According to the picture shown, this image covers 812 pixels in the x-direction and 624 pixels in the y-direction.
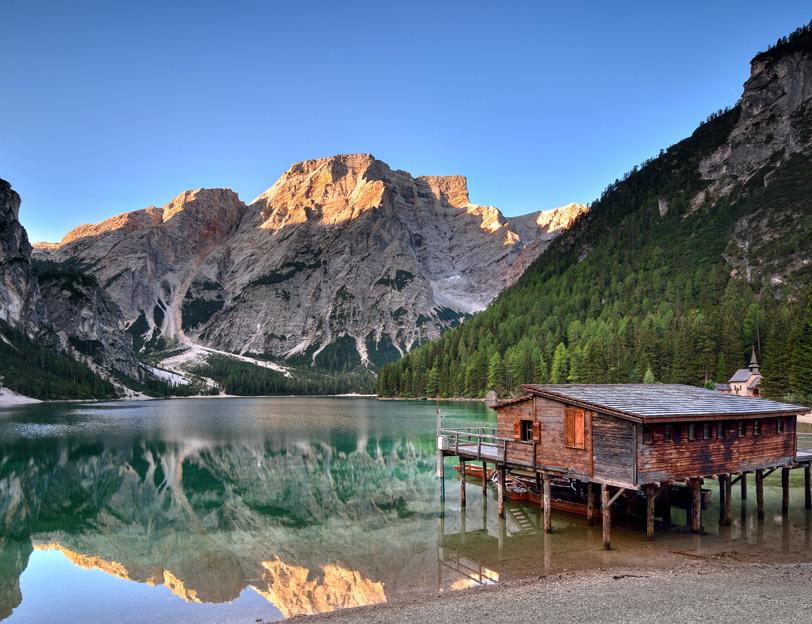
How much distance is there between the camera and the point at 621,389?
33594 millimetres

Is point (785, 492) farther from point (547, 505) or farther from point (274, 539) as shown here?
point (274, 539)

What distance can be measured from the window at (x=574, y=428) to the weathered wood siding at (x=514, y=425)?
92.1 inches

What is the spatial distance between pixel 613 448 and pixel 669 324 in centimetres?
11990

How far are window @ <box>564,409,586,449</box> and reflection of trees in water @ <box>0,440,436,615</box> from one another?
9.07 metres

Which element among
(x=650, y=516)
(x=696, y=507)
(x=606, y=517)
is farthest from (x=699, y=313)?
(x=606, y=517)

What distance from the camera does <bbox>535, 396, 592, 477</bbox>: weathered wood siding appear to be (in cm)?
2966

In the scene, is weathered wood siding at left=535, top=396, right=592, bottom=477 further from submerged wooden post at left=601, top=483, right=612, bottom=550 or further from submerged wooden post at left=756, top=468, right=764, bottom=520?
submerged wooden post at left=756, top=468, right=764, bottom=520

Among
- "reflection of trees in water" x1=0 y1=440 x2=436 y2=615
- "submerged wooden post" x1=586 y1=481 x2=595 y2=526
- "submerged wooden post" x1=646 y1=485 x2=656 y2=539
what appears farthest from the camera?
"submerged wooden post" x1=586 y1=481 x2=595 y2=526

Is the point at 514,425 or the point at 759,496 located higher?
the point at 514,425

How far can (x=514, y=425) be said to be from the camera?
34344 mm

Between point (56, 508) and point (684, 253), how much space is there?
18545 cm

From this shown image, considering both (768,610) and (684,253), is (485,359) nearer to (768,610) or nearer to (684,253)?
(684,253)

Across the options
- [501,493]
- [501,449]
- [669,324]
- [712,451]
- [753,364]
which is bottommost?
[501,493]

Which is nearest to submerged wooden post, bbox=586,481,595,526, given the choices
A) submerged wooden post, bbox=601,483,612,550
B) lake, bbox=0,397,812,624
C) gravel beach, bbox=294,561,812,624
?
lake, bbox=0,397,812,624
